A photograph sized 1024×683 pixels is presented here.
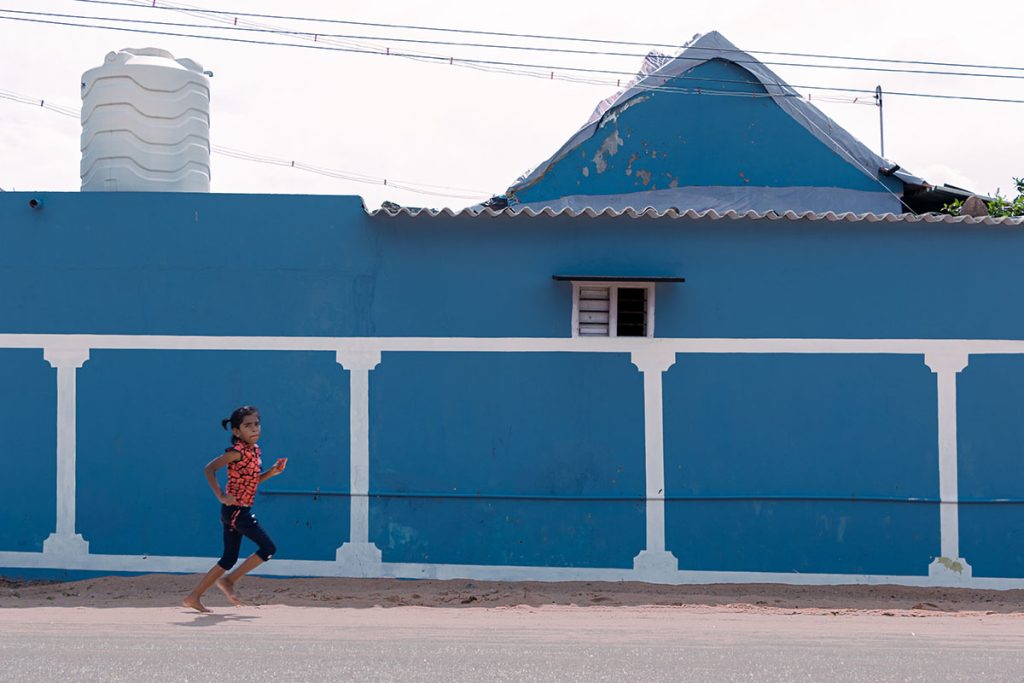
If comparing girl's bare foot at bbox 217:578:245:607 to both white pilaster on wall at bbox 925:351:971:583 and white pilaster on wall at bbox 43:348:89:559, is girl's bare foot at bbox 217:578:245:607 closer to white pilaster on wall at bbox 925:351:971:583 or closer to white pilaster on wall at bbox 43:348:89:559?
white pilaster on wall at bbox 43:348:89:559

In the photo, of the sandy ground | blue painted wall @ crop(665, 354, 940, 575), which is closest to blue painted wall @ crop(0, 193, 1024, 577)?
blue painted wall @ crop(665, 354, 940, 575)

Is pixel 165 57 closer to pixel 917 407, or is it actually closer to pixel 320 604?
pixel 320 604

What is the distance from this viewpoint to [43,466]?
382 inches

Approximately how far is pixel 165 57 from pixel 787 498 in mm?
7257

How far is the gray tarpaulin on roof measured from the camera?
13820 mm

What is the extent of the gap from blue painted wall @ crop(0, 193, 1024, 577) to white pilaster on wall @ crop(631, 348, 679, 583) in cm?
8

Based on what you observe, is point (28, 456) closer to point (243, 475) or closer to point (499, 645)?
point (243, 475)

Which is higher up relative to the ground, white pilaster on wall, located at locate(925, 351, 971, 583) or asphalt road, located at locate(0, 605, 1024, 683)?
white pilaster on wall, located at locate(925, 351, 971, 583)

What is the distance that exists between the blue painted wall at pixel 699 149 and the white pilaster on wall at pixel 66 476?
6.47 m

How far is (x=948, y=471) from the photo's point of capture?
9602 millimetres

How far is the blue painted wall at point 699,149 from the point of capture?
14.2m

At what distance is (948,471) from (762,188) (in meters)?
5.39

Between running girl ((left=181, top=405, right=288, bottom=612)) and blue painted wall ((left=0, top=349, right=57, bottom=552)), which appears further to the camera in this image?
blue painted wall ((left=0, top=349, right=57, bottom=552))

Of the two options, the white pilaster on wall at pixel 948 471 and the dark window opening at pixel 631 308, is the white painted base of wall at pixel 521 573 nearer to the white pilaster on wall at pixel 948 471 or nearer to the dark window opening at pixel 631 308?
the white pilaster on wall at pixel 948 471
